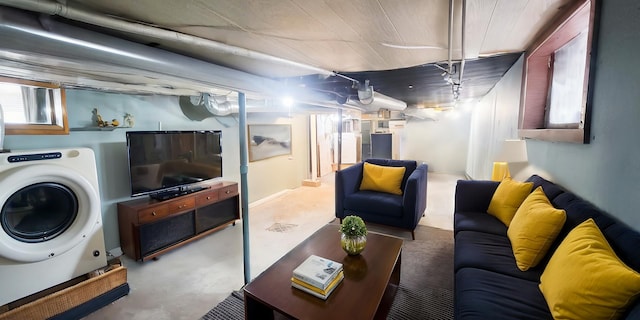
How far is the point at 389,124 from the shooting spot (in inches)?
317

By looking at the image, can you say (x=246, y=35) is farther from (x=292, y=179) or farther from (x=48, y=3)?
(x=292, y=179)

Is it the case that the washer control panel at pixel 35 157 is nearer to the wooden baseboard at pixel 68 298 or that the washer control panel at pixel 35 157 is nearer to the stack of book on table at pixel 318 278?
the wooden baseboard at pixel 68 298

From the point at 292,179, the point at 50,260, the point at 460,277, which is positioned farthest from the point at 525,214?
the point at 292,179

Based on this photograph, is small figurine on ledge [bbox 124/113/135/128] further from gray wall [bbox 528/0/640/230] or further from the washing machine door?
gray wall [bbox 528/0/640/230]

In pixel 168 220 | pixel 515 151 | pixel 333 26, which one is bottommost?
pixel 168 220

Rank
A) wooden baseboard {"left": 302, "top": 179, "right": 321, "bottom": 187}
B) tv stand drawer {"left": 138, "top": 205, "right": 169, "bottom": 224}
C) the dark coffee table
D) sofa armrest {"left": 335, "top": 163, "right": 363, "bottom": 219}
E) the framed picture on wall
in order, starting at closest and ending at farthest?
the dark coffee table, tv stand drawer {"left": 138, "top": 205, "right": 169, "bottom": 224}, sofa armrest {"left": 335, "top": 163, "right": 363, "bottom": 219}, the framed picture on wall, wooden baseboard {"left": 302, "top": 179, "right": 321, "bottom": 187}

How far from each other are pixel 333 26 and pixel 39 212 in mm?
2617

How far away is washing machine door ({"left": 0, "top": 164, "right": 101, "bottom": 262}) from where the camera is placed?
177 centimetres

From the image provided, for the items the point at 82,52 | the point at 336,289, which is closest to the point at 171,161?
the point at 82,52

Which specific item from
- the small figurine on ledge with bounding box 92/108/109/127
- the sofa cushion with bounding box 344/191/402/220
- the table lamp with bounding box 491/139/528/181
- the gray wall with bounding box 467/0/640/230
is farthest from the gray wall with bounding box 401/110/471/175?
the small figurine on ledge with bounding box 92/108/109/127

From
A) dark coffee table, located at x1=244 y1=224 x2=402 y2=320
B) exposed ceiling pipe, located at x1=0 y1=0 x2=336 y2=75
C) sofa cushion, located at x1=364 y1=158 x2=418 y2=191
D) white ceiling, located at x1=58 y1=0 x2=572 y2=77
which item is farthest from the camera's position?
sofa cushion, located at x1=364 y1=158 x2=418 y2=191

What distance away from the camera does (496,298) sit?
1.25 m

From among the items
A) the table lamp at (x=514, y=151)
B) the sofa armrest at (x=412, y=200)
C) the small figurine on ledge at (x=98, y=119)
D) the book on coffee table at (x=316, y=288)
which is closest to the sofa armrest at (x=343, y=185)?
the sofa armrest at (x=412, y=200)

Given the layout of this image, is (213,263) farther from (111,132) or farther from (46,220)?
(111,132)
